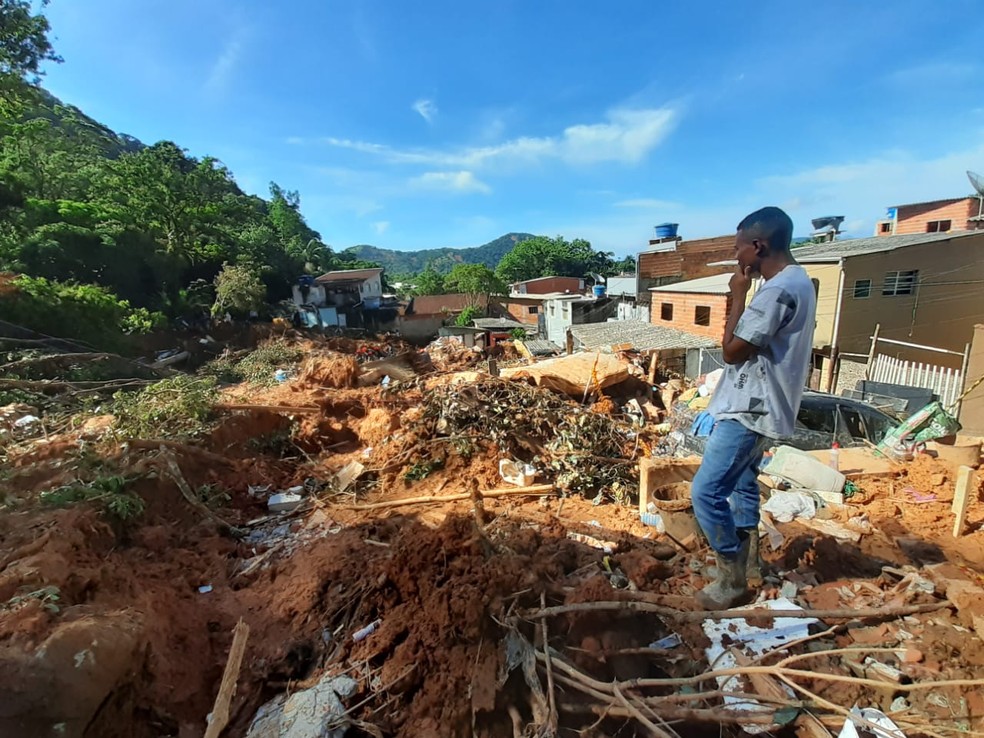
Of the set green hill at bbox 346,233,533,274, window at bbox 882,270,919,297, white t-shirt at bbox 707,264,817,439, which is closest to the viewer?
white t-shirt at bbox 707,264,817,439

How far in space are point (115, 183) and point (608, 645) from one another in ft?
91.6

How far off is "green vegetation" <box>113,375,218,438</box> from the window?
51.8ft

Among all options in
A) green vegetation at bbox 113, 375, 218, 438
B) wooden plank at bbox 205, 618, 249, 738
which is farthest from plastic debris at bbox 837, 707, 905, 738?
green vegetation at bbox 113, 375, 218, 438

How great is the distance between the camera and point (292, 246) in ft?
113

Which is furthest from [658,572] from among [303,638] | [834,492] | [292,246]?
[292,246]

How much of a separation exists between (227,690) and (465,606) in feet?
3.45

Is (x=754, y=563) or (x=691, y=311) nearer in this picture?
(x=754, y=563)

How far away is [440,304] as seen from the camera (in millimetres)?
33094

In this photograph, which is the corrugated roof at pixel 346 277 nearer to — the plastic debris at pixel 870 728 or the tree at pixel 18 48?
the tree at pixel 18 48

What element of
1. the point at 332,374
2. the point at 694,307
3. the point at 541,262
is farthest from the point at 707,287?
the point at 541,262

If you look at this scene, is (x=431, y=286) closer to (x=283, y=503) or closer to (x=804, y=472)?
(x=283, y=503)

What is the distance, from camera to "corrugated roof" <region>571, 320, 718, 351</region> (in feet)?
43.0

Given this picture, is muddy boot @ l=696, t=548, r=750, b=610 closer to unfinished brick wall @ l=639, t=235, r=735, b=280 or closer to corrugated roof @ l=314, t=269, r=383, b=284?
unfinished brick wall @ l=639, t=235, r=735, b=280

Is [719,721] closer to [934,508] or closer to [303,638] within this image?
[303,638]
